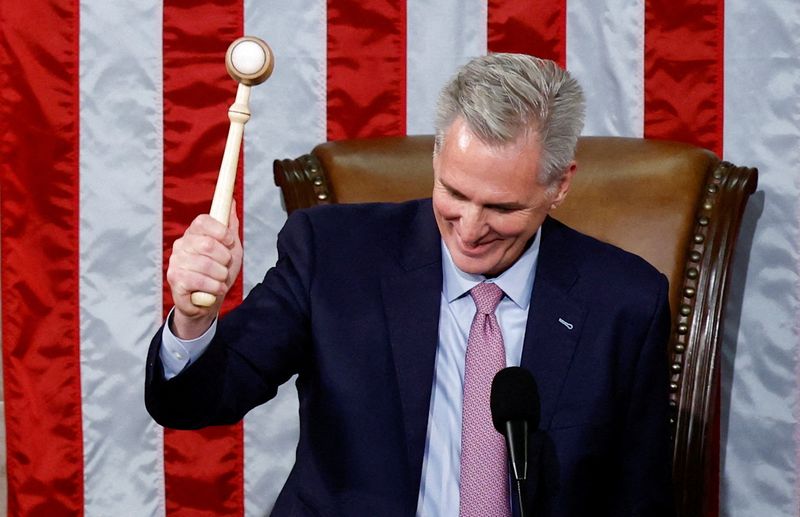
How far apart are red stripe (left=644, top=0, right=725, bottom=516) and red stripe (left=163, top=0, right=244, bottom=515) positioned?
908mm

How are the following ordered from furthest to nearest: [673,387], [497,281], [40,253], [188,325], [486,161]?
[40,253], [673,387], [497,281], [486,161], [188,325]

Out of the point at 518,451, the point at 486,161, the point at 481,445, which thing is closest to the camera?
the point at 518,451

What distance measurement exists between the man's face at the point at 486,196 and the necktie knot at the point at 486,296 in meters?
0.05

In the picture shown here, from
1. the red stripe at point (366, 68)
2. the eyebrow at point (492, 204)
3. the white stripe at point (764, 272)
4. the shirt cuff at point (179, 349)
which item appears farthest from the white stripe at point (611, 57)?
the shirt cuff at point (179, 349)

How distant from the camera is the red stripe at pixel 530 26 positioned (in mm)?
2424

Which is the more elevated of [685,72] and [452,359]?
[685,72]

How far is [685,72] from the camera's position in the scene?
7.95 feet

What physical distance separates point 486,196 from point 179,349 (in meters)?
0.48

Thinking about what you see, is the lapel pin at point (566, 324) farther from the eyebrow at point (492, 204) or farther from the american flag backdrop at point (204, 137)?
the american flag backdrop at point (204, 137)

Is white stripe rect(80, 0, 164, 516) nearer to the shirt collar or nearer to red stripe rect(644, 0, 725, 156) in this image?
the shirt collar

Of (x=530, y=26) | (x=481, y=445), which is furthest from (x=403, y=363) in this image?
(x=530, y=26)

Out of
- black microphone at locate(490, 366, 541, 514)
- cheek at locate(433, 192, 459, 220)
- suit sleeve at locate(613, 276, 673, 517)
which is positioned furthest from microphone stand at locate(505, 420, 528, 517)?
suit sleeve at locate(613, 276, 673, 517)

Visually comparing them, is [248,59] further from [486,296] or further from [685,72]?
[685,72]

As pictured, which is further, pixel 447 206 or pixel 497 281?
pixel 497 281
